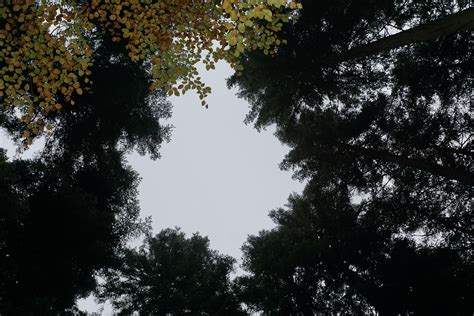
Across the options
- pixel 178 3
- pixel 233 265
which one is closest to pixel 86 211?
pixel 233 265

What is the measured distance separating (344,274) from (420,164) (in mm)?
11689

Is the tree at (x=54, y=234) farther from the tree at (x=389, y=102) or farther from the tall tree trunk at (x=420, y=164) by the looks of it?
the tall tree trunk at (x=420, y=164)

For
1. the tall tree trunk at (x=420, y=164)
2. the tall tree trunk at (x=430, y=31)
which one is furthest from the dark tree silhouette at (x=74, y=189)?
the tall tree trunk at (x=430, y=31)

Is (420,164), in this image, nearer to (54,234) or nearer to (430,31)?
(430,31)

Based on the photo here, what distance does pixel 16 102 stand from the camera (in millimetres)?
6020

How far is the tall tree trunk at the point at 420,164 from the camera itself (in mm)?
9053

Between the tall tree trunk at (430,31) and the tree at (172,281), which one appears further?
the tree at (172,281)

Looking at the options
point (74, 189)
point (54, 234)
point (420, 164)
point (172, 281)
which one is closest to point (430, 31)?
point (420, 164)

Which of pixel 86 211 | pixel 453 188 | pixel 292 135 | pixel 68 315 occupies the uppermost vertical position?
pixel 86 211

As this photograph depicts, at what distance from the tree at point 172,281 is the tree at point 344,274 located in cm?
152

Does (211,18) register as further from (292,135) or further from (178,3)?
(292,135)

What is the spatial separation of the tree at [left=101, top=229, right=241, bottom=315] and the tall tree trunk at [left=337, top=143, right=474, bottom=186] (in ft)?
40.2

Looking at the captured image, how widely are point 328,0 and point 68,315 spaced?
18.4m

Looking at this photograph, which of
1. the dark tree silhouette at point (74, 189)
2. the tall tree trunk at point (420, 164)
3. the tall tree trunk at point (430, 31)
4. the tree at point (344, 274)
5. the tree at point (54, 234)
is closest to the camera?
the tall tree trunk at point (430, 31)
